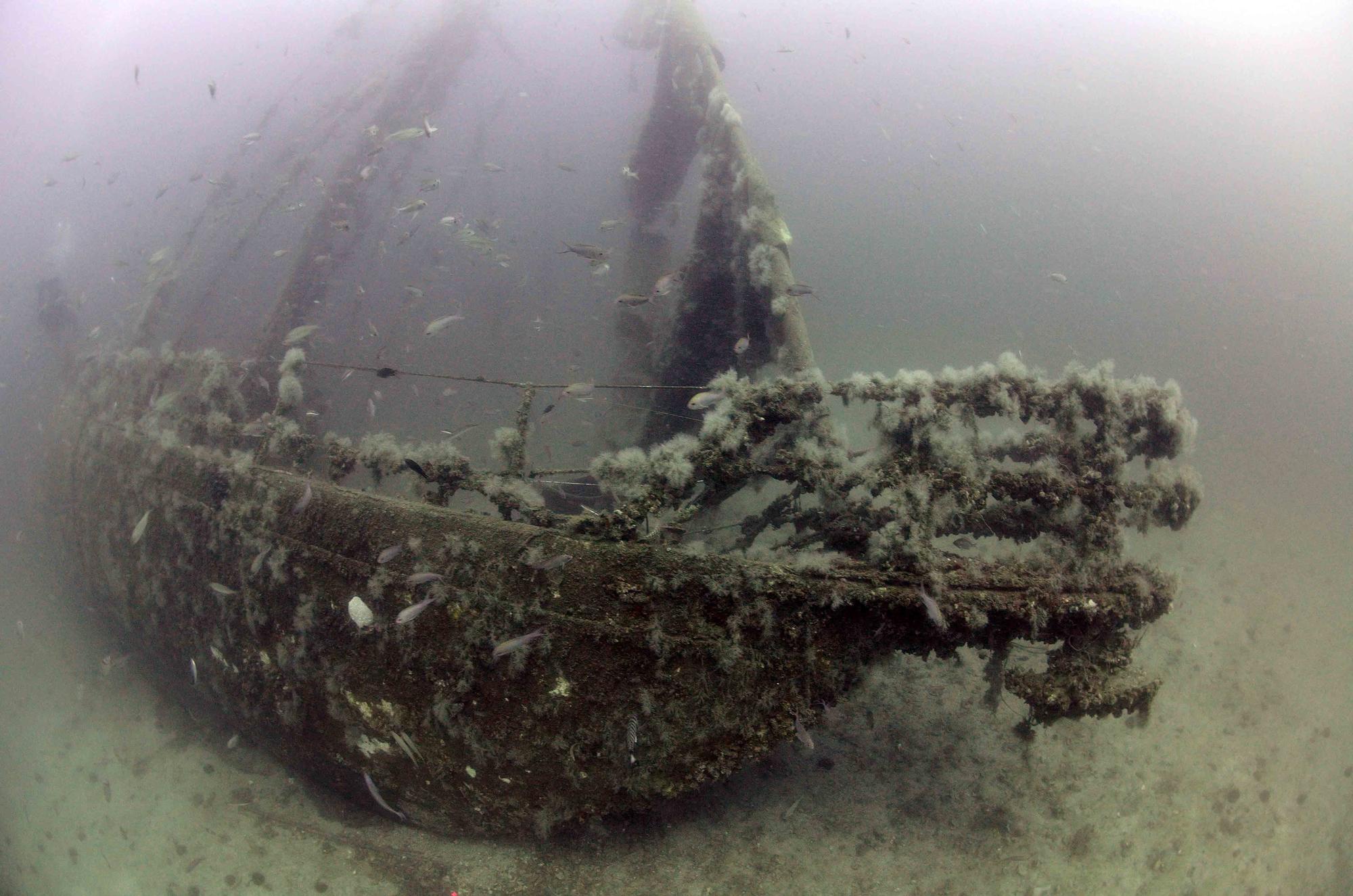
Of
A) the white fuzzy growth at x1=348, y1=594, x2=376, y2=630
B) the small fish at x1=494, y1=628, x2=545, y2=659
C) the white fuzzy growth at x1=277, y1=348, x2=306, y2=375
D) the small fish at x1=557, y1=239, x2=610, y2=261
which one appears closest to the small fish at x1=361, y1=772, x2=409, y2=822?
the white fuzzy growth at x1=348, y1=594, x2=376, y2=630

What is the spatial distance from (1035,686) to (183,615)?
23.9ft

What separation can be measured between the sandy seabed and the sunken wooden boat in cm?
60

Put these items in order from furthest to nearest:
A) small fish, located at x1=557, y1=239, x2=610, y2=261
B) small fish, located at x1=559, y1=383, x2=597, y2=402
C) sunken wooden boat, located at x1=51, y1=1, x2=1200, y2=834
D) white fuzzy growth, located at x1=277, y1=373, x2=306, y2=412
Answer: small fish, located at x1=557, y1=239, x2=610, y2=261 → white fuzzy growth, located at x1=277, y1=373, x2=306, y2=412 → small fish, located at x1=559, y1=383, x2=597, y2=402 → sunken wooden boat, located at x1=51, y1=1, x2=1200, y2=834

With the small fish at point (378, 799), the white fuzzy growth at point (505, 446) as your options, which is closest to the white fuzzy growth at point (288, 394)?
the white fuzzy growth at point (505, 446)

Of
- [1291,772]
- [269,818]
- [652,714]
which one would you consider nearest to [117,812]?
[269,818]

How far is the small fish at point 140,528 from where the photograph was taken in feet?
17.9

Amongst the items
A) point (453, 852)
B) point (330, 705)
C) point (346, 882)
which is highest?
point (330, 705)

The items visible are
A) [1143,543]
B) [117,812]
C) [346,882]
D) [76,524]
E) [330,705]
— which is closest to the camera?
[330,705]

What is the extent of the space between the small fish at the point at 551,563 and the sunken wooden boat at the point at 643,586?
2 centimetres

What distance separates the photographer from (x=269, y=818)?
5254mm

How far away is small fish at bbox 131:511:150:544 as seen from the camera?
5452mm

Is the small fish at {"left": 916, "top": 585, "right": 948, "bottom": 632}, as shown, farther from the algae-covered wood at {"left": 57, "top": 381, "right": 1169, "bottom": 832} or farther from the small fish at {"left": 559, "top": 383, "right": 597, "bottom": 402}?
the small fish at {"left": 559, "top": 383, "right": 597, "bottom": 402}

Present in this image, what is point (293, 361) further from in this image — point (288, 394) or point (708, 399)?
point (708, 399)

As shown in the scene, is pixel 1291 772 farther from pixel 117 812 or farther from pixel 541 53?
pixel 541 53
